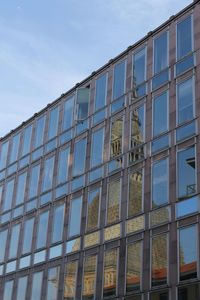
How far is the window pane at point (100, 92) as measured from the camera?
3650cm

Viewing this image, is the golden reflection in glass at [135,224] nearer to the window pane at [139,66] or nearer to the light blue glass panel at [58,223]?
the light blue glass panel at [58,223]

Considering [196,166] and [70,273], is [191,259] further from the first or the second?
[70,273]

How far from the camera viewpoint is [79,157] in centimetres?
3650

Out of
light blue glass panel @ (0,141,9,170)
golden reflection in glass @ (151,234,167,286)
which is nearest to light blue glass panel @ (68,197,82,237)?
golden reflection in glass @ (151,234,167,286)

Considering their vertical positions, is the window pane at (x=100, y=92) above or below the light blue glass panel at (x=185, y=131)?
above

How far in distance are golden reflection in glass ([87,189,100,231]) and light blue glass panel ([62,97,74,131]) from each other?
6464 millimetres

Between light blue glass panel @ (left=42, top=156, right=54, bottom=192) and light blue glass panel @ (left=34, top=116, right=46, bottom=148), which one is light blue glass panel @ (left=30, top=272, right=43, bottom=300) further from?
light blue glass panel @ (left=34, top=116, right=46, bottom=148)

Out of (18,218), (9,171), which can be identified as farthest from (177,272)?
(9,171)

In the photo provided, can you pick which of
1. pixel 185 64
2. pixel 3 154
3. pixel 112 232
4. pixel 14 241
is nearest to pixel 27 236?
pixel 14 241

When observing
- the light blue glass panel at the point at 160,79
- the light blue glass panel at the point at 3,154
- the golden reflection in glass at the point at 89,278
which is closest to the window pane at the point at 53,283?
the golden reflection in glass at the point at 89,278

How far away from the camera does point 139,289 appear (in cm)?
2822

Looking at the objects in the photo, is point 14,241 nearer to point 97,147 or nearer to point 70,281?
point 70,281

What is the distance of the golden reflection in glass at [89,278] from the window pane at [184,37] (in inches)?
473

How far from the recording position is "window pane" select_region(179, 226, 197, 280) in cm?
2584
